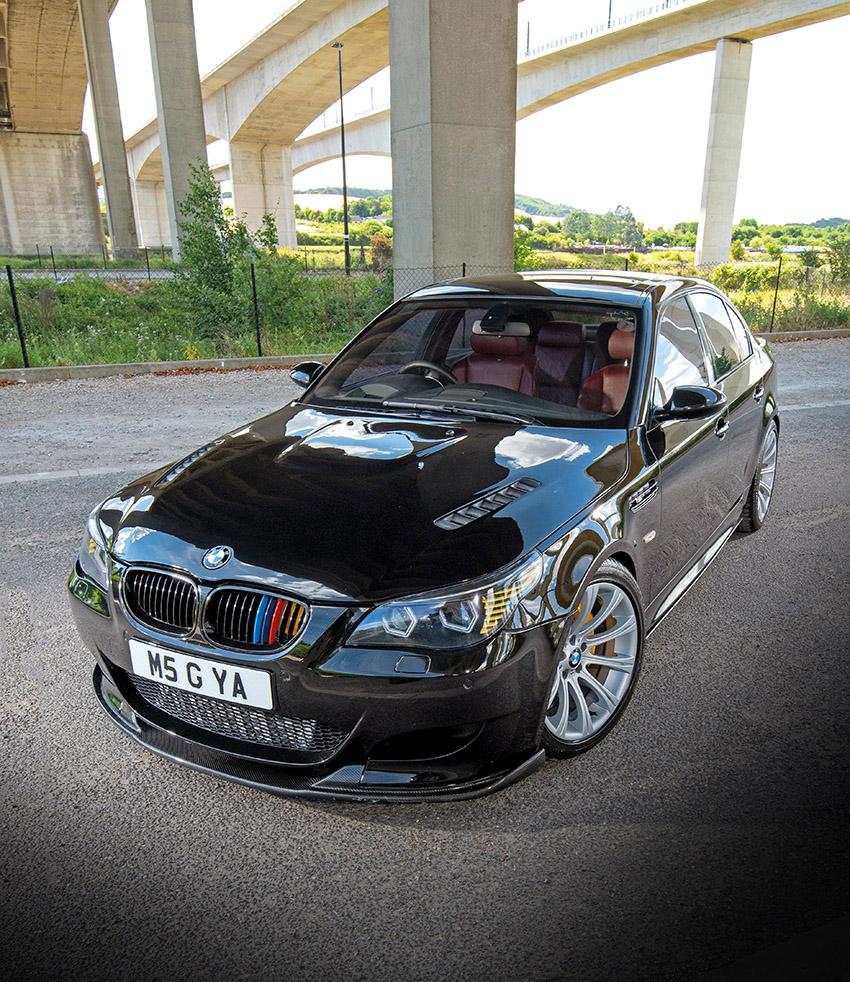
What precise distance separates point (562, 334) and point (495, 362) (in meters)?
0.35

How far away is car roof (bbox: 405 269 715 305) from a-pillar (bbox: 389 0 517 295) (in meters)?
8.58

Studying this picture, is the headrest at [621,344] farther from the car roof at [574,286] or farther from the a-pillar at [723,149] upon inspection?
the a-pillar at [723,149]

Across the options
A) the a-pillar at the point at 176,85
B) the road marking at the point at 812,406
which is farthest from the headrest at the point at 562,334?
the a-pillar at the point at 176,85

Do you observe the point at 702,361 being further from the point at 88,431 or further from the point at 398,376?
the point at 88,431

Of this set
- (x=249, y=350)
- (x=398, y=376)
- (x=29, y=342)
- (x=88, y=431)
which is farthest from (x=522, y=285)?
(x=29, y=342)

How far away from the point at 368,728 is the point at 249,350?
34.8 feet

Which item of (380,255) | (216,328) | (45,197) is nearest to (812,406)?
(216,328)

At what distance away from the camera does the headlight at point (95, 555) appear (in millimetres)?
2594

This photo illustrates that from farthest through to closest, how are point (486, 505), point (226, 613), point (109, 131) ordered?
point (109, 131) → point (486, 505) → point (226, 613)

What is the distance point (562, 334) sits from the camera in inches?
143

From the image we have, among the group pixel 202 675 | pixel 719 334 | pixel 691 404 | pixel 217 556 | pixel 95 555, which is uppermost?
pixel 719 334

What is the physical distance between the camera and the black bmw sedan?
2.18m

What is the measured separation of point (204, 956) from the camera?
198cm

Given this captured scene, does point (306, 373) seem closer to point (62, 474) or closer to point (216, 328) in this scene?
point (62, 474)
